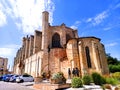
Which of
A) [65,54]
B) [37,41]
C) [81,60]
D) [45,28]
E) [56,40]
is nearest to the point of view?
[81,60]

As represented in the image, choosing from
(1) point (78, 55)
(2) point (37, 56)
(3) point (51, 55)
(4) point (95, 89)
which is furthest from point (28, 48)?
(4) point (95, 89)

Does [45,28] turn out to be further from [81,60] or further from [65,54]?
[81,60]

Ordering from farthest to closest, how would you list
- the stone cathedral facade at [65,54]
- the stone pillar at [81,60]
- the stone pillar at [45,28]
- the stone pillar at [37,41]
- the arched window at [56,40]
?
the stone pillar at [37,41]
the arched window at [56,40]
the stone pillar at [45,28]
the stone cathedral facade at [65,54]
the stone pillar at [81,60]

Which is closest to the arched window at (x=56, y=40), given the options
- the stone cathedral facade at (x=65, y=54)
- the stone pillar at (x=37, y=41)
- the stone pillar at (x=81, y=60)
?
the stone cathedral facade at (x=65, y=54)

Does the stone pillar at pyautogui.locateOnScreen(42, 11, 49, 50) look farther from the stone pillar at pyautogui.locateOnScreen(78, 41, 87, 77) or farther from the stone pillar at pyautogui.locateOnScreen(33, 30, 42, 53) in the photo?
the stone pillar at pyautogui.locateOnScreen(78, 41, 87, 77)

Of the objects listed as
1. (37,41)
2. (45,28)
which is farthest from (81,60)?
(37,41)

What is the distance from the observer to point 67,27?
148 feet

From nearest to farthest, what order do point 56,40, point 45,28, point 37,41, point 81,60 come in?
point 81,60, point 45,28, point 56,40, point 37,41

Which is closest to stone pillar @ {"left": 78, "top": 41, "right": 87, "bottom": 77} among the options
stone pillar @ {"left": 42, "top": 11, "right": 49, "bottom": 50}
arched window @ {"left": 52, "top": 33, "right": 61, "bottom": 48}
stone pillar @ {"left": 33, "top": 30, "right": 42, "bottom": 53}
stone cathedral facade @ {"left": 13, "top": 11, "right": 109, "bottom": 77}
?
stone cathedral facade @ {"left": 13, "top": 11, "right": 109, "bottom": 77}

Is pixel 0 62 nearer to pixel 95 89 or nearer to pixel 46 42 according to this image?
pixel 46 42

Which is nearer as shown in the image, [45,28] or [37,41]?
[45,28]

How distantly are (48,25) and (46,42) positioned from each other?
5435 mm

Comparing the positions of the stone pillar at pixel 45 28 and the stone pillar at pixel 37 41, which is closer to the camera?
the stone pillar at pixel 45 28

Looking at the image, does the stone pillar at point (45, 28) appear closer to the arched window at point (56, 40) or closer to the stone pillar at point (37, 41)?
the arched window at point (56, 40)
